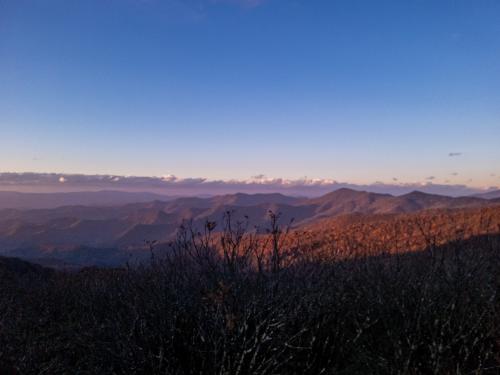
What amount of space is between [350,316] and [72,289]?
27.0 ft

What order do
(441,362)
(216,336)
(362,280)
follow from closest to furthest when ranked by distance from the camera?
(216,336), (441,362), (362,280)

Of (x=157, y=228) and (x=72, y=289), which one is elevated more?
(x=72, y=289)

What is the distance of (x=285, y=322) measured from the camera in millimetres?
4352

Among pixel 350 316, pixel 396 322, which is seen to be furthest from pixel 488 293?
pixel 350 316

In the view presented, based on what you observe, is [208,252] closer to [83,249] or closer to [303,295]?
[303,295]

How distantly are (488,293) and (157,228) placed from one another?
6543 inches

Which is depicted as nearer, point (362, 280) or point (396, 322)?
point (396, 322)

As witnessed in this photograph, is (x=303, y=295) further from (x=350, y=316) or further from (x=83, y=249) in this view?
(x=83, y=249)

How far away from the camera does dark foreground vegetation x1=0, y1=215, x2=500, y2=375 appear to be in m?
4.09

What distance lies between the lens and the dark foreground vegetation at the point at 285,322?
4.09m

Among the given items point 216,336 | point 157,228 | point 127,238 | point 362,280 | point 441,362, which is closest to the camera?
point 216,336

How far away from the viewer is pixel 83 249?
109500mm

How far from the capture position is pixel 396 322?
4930 millimetres

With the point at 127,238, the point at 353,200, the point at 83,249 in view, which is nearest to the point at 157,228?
the point at 127,238
